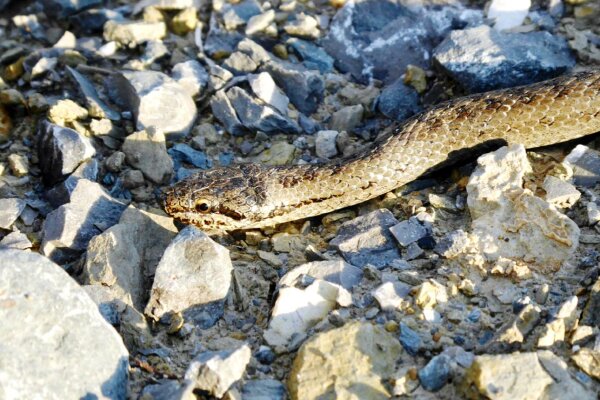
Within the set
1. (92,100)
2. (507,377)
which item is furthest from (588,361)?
(92,100)

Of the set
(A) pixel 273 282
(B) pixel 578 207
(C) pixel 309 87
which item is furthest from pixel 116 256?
(B) pixel 578 207

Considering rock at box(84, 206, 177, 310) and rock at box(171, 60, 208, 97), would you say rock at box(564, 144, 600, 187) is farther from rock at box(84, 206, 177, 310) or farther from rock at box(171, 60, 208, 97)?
rock at box(171, 60, 208, 97)

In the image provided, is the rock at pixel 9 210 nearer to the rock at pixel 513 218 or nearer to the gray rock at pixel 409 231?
the gray rock at pixel 409 231

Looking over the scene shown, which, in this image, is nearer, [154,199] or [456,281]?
[456,281]

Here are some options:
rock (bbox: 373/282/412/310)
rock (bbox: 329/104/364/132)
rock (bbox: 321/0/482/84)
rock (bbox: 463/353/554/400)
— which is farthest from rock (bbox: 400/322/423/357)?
rock (bbox: 321/0/482/84)

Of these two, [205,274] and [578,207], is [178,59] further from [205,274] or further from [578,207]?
[578,207]

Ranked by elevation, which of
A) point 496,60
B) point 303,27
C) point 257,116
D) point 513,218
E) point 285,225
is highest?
point 496,60

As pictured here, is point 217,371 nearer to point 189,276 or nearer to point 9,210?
point 189,276
